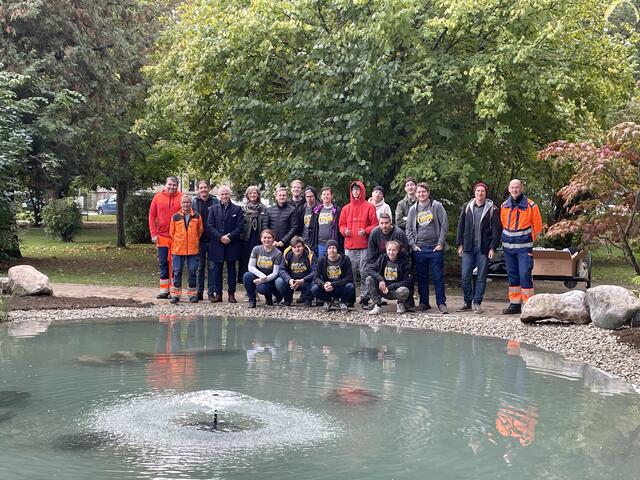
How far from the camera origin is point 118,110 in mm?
22500

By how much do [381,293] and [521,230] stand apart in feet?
7.44

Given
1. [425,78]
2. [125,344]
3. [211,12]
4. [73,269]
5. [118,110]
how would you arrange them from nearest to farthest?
[125,344]
[425,78]
[211,12]
[73,269]
[118,110]

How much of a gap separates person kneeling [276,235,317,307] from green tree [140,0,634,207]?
2691 mm

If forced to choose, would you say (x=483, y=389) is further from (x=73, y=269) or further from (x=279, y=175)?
(x=73, y=269)

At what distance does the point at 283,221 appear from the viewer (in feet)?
47.0

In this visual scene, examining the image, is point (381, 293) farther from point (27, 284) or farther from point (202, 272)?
point (27, 284)

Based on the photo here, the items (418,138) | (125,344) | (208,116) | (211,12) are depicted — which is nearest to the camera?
(125,344)

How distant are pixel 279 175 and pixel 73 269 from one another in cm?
604

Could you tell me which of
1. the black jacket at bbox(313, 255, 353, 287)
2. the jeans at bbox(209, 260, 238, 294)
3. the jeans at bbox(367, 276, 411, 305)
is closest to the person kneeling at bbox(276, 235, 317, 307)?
the black jacket at bbox(313, 255, 353, 287)

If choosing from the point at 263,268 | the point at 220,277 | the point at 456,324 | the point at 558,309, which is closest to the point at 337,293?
the point at 263,268

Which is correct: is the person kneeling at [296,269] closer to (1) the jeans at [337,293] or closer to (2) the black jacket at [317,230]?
(1) the jeans at [337,293]

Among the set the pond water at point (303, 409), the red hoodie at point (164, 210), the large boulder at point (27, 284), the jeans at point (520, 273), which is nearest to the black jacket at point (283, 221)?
the red hoodie at point (164, 210)

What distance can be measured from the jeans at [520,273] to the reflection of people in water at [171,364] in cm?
498

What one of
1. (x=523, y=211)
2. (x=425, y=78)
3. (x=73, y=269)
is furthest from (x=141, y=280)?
(x=523, y=211)
